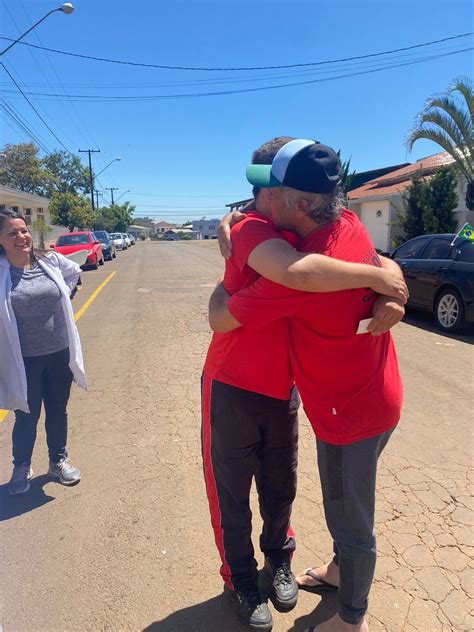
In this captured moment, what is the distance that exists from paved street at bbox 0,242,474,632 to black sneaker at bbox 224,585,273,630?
8cm

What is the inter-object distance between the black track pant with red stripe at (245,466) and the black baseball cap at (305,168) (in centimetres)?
87

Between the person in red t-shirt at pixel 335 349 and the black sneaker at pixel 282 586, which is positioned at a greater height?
the person in red t-shirt at pixel 335 349

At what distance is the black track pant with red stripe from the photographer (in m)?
1.99

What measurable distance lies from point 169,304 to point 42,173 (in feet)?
144

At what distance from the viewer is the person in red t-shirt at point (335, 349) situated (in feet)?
5.25

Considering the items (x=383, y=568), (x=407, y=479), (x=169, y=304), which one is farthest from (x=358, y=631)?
(x=169, y=304)

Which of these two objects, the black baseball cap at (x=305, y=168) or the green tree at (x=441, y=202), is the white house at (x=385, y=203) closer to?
the green tree at (x=441, y=202)

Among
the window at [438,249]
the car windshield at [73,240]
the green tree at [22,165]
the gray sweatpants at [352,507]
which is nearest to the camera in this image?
the gray sweatpants at [352,507]

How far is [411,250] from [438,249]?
71 centimetres

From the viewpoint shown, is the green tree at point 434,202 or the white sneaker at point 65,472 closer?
the white sneaker at point 65,472

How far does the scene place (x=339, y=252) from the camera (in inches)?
63.7

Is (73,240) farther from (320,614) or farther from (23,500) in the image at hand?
(320,614)

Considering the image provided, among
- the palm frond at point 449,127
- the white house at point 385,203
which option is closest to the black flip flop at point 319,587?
the palm frond at point 449,127

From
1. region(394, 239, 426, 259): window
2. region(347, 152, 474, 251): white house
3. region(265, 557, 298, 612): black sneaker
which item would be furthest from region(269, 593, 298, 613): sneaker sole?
region(347, 152, 474, 251): white house
